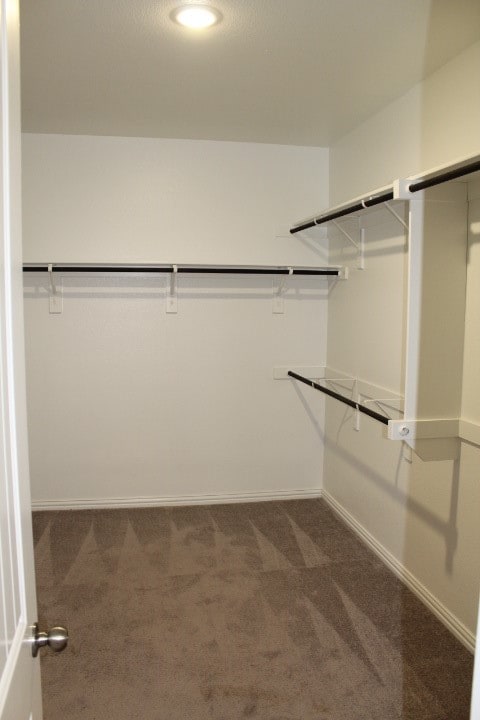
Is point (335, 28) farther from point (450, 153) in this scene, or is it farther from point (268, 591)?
point (268, 591)

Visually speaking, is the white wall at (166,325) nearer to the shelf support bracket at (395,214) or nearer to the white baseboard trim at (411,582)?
the white baseboard trim at (411,582)

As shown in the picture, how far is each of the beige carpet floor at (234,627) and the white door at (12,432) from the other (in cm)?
133

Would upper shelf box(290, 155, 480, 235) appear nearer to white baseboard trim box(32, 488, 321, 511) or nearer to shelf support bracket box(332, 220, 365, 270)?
shelf support bracket box(332, 220, 365, 270)

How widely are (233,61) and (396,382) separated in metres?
1.68

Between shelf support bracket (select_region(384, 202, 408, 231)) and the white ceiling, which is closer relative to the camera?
the white ceiling

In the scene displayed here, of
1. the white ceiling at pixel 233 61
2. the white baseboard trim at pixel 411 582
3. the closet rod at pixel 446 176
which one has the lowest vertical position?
the white baseboard trim at pixel 411 582

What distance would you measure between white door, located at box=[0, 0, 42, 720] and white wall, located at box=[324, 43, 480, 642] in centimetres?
157

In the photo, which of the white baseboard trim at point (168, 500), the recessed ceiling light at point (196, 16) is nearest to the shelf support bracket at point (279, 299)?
the white baseboard trim at point (168, 500)

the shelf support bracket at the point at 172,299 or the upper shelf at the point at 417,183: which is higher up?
the upper shelf at the point at 417,183

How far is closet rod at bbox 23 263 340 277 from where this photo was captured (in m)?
3.48

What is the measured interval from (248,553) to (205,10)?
8.40 feet

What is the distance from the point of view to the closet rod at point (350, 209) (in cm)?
244

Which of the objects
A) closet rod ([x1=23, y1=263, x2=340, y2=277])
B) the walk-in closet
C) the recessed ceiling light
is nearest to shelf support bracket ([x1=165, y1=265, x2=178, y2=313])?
the walk-in closet

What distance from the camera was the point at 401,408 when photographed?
287cm
